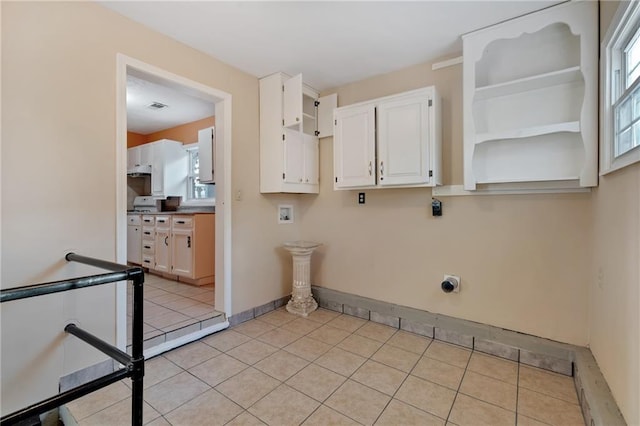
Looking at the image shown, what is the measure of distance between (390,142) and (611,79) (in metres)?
1.41

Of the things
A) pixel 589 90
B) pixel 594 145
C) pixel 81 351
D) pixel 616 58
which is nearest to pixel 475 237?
pixel 594 145

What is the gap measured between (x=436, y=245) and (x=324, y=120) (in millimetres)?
1842

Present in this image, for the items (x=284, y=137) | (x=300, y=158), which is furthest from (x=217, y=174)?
(x=300, y=158)

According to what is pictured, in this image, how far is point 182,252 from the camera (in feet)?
12.7

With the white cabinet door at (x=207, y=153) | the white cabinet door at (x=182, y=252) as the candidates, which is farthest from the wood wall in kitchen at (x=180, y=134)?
the white cabinet door at (x=182, y=252)

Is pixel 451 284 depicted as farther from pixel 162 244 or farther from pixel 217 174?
pixel 162 244

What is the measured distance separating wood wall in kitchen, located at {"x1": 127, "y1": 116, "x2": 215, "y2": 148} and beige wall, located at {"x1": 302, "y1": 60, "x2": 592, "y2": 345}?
2518 mm

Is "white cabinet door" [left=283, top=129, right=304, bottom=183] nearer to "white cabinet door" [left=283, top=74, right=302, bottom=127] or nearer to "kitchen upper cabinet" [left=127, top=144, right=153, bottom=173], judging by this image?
"white cabinet door" [left=283, top=74, right=302, bottom=127]

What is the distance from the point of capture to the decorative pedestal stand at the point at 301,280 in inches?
121

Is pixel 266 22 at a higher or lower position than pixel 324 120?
higher

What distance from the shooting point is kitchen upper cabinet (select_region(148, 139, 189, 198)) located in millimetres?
4750

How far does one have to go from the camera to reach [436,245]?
102 inches

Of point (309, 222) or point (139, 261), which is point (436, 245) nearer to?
point (309, 222)

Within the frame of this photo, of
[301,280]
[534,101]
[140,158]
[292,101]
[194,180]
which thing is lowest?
[301,280]
